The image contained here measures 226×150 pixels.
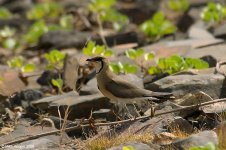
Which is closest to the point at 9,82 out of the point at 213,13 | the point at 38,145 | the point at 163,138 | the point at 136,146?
the point at 38,145

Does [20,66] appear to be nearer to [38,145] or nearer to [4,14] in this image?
[38,145]

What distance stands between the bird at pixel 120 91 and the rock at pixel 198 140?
1365 millimetres

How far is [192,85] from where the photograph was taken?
8469 mm

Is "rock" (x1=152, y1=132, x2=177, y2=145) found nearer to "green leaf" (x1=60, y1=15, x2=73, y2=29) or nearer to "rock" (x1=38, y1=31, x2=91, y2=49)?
"rock" (x1=38, y1=31, x2=91, y2=49)

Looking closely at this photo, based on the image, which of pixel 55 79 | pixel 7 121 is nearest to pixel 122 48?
pixel 55 79

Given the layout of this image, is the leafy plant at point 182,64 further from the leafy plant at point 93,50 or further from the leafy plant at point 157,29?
the leafy plant at point 157,29

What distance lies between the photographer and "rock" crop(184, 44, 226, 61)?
10262 millimetres

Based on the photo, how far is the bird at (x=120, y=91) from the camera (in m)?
7.94

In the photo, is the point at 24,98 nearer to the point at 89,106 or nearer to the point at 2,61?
the point at 89,106

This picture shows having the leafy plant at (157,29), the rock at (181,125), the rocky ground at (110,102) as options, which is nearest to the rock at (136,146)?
the rocky ground at (110,102)

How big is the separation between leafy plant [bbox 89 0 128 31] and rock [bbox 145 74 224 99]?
542cm

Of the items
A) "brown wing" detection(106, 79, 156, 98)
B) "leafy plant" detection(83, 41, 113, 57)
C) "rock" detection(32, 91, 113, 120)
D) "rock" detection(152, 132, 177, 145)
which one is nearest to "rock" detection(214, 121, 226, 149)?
"rock" detection(152, 132, 177, 145)

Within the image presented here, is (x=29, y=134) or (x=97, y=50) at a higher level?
(x=97, y=50)

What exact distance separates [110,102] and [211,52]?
231cm
